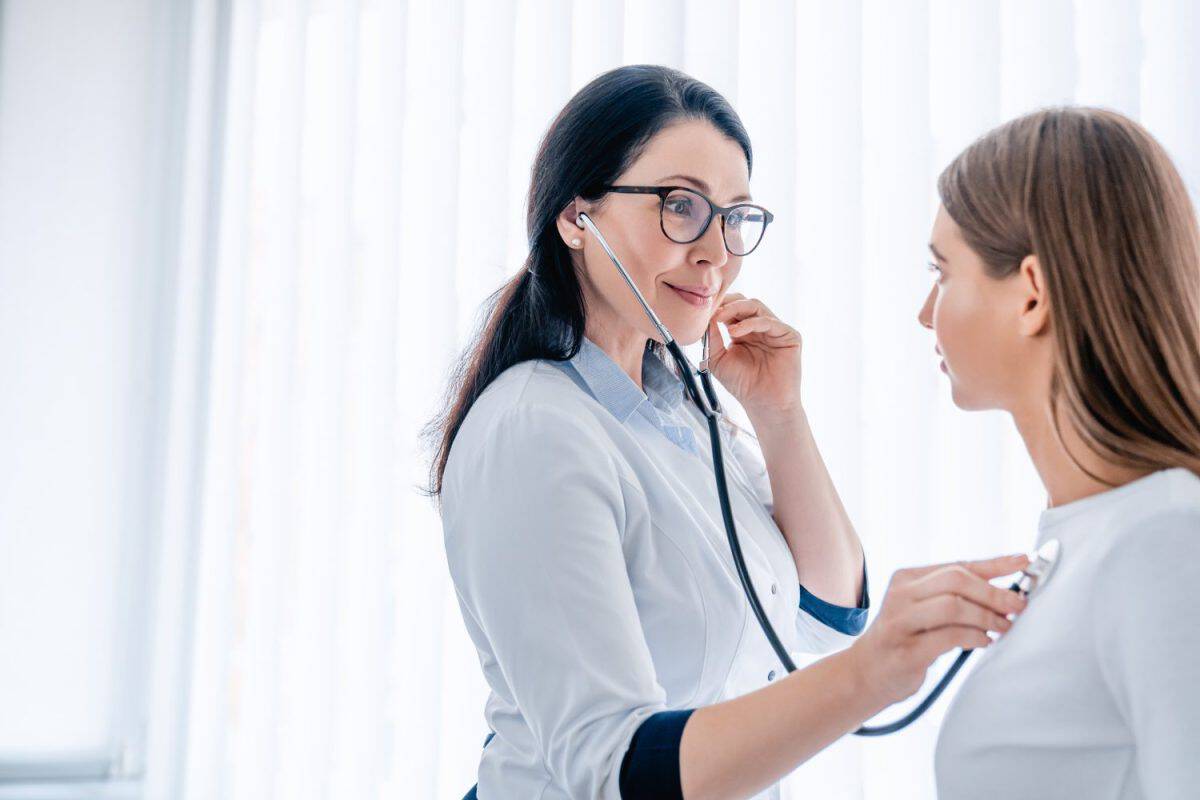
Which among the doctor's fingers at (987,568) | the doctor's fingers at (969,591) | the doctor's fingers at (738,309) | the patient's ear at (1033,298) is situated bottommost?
the doctor's fingers at (969,591)

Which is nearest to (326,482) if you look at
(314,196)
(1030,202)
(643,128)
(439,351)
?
(439,351)

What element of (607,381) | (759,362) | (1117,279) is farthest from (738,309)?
(1117,279)

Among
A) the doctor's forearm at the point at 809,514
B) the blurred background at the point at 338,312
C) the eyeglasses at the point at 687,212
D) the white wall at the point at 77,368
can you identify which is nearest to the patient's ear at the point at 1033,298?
the eyeglasses at the point at 687,212

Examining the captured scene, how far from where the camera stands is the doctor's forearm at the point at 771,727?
89 cm

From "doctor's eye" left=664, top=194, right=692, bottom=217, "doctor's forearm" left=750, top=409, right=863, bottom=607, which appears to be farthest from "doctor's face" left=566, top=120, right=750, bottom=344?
"doctor's forearm" left=750, top=409, right=863, bottom=607

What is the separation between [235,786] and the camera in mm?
2410

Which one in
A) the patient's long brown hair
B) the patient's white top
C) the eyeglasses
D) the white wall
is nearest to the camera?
the patient's white top

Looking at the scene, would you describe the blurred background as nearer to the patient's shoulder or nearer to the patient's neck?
the patient's neck

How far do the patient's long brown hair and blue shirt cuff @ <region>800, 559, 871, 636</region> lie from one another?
60cm

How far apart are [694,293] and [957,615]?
0.57 m

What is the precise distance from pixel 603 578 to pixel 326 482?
1.44 meters

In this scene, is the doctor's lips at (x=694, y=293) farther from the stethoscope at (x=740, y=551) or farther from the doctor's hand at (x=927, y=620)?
the doctor's hand at (x=927, y=620)

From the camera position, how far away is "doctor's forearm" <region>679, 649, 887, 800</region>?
2.92ft

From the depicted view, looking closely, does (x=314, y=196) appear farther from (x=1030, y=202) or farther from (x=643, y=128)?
(x=1030, y=202)
